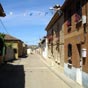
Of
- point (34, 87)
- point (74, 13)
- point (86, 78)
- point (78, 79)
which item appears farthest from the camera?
point (74, 13)

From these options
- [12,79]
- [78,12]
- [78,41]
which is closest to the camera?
[78,41]

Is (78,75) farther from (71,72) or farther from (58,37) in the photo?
(58,37)

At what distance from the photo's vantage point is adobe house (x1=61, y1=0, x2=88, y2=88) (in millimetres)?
15008

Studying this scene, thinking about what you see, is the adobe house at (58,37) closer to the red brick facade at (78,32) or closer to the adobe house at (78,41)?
the adobe house at (78,41)

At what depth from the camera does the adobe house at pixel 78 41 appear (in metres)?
15.0

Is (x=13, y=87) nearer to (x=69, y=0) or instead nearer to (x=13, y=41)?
(x=69, y=0)

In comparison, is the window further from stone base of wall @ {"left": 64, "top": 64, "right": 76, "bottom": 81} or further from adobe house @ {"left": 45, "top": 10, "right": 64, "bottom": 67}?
adobe house @ {"left": 45, "top": 10, "right": 64, "bottom": 67}

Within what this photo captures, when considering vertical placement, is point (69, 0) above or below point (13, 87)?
above

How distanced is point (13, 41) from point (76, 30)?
44700mm

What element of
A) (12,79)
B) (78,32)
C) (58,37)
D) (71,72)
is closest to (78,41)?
(78,32)

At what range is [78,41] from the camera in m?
16.9

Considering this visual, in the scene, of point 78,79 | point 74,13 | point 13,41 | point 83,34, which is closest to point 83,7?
point 83,34

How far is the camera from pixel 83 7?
50.6ft

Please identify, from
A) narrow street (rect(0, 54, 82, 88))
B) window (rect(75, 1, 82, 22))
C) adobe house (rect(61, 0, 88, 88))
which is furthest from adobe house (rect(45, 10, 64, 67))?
window (rect(75, 1, 82, 22))
